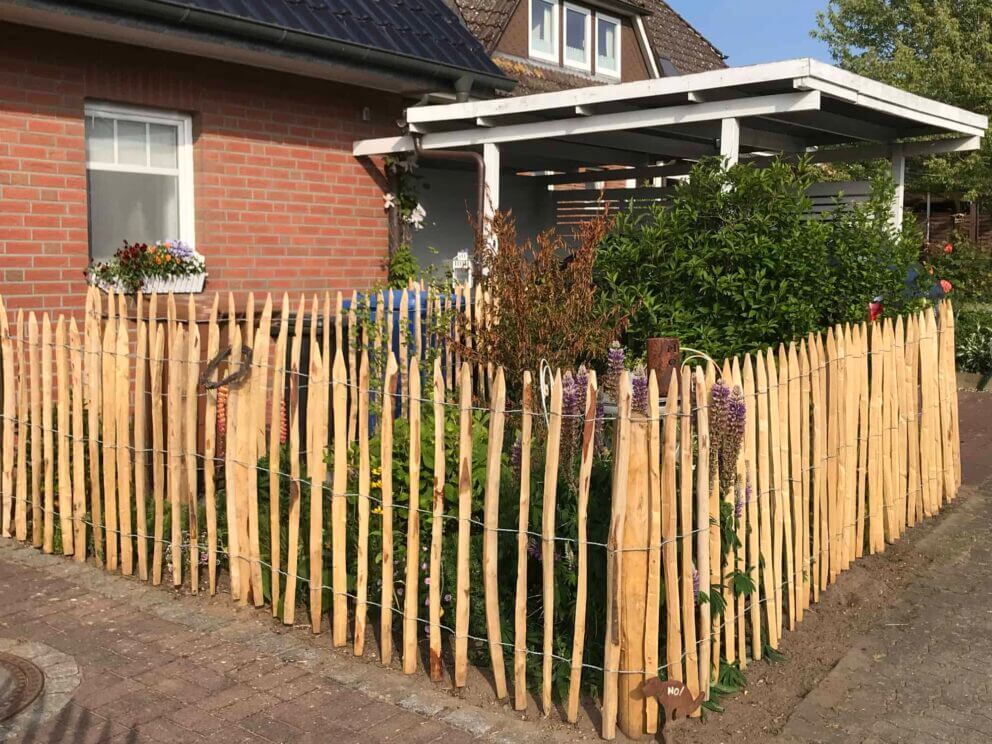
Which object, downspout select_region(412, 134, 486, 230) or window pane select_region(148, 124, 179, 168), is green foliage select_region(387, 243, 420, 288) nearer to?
downspout select_region(412, 134, 486, 230)

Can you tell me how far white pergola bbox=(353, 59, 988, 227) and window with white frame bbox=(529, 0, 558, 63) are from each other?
15.8 ft

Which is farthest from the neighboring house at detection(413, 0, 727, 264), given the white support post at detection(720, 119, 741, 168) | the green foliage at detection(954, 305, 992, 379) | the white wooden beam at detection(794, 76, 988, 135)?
the green foliage at detection(954, 305, 992, 379)

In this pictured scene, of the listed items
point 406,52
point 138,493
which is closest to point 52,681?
point 138,493

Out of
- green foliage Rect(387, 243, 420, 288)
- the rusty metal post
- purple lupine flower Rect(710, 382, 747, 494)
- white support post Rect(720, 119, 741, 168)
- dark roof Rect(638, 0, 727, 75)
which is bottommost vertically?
purple lupine flower Rect(710, 382, 747, 494)

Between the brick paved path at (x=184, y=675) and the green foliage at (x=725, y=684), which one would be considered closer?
the brick paved path at (x=184, y=675)

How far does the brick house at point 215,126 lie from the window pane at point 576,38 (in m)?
7.42

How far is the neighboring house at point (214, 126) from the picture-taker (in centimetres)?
748

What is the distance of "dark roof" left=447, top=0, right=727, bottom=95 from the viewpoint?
15.8 meters

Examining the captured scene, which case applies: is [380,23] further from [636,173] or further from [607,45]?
[607,45]

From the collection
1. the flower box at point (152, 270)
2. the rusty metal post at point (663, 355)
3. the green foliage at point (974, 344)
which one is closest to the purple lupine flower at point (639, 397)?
the rusty metal post at point (663, 355)

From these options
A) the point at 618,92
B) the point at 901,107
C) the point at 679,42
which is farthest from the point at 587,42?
the point at 618,92

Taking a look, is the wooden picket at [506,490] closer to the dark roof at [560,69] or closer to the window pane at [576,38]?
the dark roof at [560,69]

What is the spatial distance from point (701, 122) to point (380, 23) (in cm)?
323

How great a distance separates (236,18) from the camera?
780 centimetres
